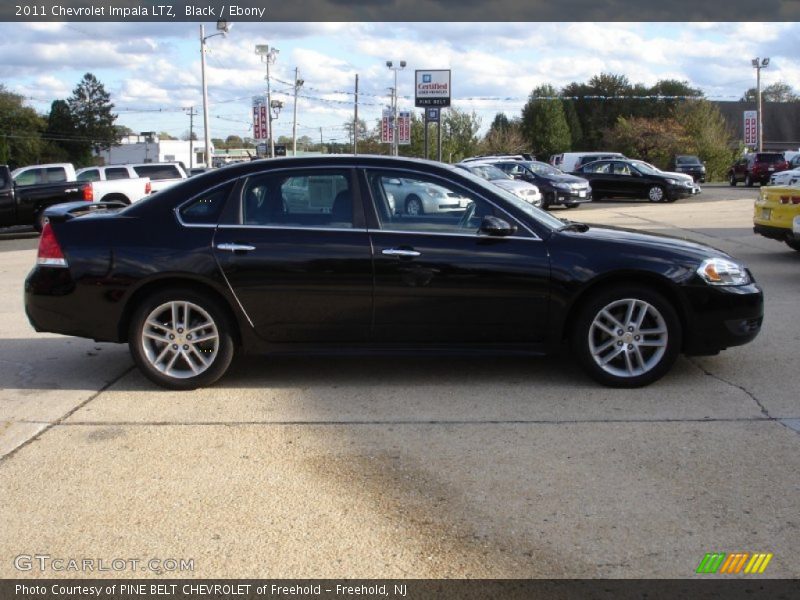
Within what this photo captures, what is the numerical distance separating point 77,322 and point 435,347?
2.53 m

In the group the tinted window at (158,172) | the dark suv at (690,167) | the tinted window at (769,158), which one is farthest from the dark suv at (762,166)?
the tinted window at (158,172)

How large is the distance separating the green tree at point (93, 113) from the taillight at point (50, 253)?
106 meters

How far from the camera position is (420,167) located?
19.9 ft

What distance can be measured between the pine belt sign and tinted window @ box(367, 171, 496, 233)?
90.9 feet

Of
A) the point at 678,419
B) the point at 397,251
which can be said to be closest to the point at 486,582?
the point at 678,419

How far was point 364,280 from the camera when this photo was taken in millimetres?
5883

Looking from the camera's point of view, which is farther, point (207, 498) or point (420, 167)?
point (420, 167)

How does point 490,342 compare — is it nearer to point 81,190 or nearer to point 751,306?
point 751,306

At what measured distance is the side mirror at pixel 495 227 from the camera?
19.3 ft

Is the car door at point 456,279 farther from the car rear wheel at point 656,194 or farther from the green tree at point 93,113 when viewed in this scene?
the green tree at point 93,113

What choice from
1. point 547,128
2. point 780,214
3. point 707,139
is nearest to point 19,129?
point 547,128

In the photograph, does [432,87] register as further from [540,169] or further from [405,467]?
[405,467]

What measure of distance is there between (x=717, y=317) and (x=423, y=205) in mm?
2170

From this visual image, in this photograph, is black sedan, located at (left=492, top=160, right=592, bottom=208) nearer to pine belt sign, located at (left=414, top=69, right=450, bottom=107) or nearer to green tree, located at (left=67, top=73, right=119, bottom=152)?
pine belt sign, located at (left=414, top=69, right=450, bottom=107)
